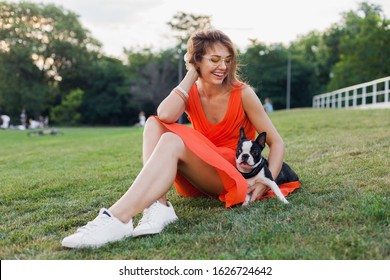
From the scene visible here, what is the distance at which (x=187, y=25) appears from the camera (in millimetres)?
54219

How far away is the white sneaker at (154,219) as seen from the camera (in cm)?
318

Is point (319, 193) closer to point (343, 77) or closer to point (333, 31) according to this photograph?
point (343, 77)

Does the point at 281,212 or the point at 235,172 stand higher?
the point at 235,172

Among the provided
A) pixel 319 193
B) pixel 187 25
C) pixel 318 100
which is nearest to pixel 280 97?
pixel 187 25

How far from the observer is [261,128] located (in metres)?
4.07

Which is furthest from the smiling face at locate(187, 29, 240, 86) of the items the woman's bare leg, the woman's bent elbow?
the woman's bare leg

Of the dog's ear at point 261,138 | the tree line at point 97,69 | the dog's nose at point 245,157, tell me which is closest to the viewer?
the dog's nose at point 245,157

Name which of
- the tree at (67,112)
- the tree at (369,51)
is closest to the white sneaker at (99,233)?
the tree at (369,51)

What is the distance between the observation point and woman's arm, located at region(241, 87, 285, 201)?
155 inches

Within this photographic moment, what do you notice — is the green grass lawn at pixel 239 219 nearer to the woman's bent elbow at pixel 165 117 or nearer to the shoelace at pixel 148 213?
the shoelace at pixel 148 213

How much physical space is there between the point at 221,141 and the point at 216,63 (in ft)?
2.47

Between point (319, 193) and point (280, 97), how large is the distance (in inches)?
1869

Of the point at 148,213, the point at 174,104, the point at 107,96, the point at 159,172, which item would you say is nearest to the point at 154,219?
the point at 148,213

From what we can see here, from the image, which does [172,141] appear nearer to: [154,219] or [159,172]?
[159,172]
